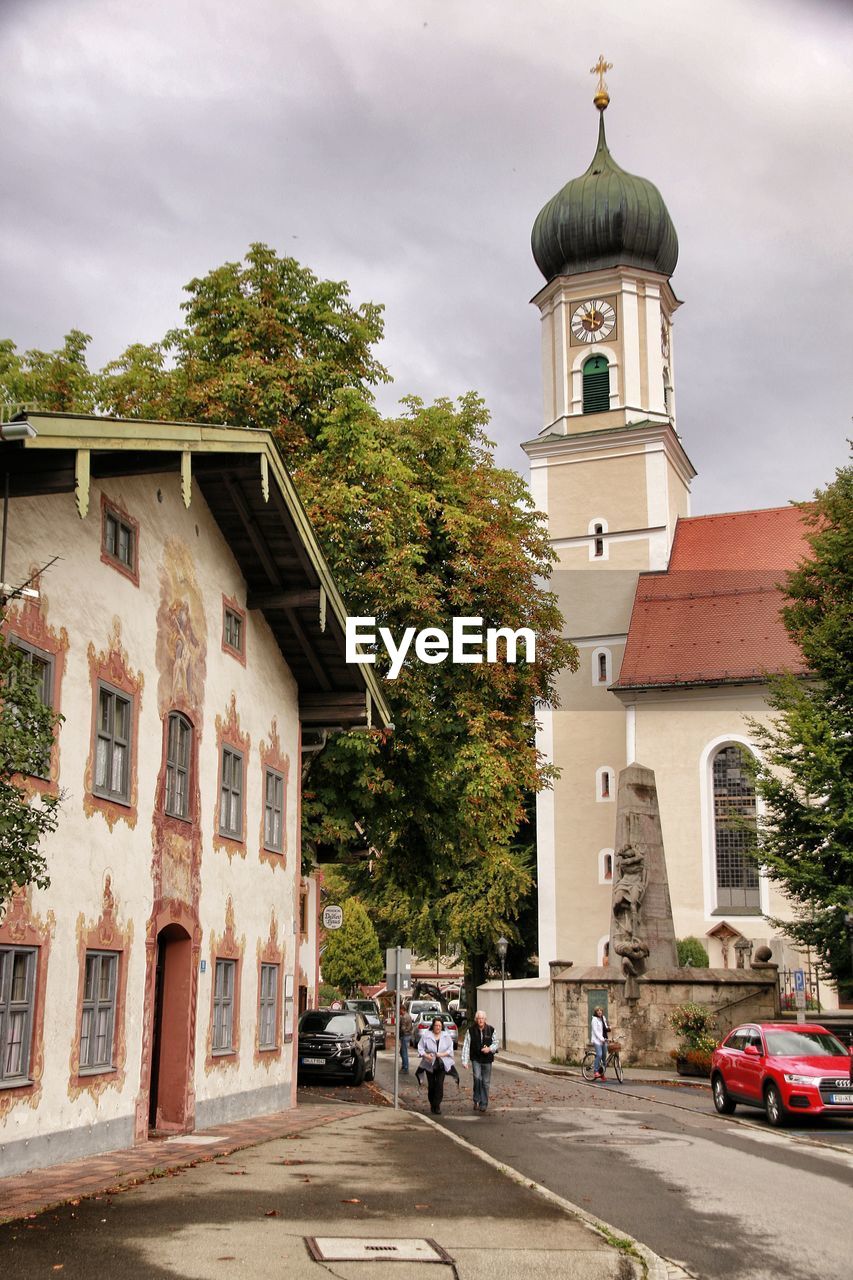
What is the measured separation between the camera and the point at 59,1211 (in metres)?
10.5

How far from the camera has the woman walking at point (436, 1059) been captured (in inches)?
854

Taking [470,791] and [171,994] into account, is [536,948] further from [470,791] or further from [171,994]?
[171,994]

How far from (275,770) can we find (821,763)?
12.7 m

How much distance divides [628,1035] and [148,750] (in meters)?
20.9

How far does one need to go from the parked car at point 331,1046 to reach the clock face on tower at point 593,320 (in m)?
35.6

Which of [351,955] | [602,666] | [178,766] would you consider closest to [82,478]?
[178,766]

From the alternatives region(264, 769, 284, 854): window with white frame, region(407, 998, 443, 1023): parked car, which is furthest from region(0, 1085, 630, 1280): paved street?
region(407, 998, 443, 1023): parked car

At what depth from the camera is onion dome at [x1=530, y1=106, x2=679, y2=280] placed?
2267 inches

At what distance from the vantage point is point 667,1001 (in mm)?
33656

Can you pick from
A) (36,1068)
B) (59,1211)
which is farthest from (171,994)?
(59,1211)

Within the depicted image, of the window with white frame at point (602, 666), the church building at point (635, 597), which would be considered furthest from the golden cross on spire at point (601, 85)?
the window with white frame at point (602, 666)

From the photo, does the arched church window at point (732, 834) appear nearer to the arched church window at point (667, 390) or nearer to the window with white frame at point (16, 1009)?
the arched church window at point (667, 390)

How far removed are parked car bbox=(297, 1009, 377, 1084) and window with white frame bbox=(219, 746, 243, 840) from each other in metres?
9.74

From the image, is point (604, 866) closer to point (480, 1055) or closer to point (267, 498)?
point (480, 1055)
